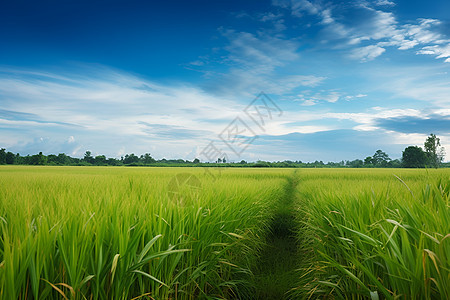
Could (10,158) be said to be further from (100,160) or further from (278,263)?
(278,263)

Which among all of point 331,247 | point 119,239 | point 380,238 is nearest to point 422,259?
point 380,238

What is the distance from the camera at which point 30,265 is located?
1261 mm

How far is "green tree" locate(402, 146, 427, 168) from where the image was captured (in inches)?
2497

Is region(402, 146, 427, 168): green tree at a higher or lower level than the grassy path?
higher

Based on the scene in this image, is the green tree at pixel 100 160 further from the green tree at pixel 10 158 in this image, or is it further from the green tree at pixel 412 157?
the green tree at pixel 412 157

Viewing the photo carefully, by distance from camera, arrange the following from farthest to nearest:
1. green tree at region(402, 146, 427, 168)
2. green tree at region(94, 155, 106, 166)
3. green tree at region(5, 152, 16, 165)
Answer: green tree at region(402, 146, 427, 168) → green tree at region(94, 155, 106, 166) → green tree at region(5, 152, 16, 165)

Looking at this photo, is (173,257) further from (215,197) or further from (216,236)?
(215,197)

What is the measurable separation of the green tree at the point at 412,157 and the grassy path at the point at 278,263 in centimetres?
7188

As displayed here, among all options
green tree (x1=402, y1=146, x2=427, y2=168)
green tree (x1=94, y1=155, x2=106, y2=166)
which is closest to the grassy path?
green tree (x1=94, y1=155, x2=106, y2=166)

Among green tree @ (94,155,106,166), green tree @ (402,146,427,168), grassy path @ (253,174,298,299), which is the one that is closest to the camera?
grassy path @ (253,174,298,299)

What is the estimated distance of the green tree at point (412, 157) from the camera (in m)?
63.4

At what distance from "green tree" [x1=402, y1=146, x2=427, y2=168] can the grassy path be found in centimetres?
7188

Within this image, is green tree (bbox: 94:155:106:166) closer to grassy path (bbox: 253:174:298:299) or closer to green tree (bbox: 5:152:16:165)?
green tree (bbox: 5:152:16:165)

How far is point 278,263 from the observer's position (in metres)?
4.20
